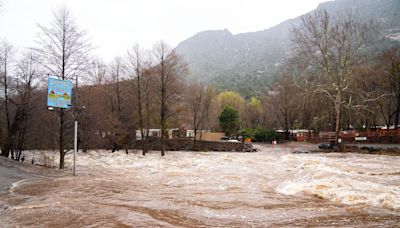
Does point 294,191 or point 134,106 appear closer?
point 294,191

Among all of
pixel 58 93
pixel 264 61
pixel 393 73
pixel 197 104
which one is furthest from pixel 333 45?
pixel 264 61

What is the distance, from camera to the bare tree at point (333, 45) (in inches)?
1300

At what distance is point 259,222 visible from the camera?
7.47 meters

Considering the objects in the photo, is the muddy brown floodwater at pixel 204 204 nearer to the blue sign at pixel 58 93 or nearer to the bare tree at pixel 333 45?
the blue sign at pixel 58 93

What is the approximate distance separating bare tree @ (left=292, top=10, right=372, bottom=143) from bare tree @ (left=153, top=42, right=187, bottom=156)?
567 inches

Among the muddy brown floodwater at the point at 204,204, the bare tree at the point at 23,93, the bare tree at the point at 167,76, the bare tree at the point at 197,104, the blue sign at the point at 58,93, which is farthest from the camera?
the bare tree at the point at 197,104

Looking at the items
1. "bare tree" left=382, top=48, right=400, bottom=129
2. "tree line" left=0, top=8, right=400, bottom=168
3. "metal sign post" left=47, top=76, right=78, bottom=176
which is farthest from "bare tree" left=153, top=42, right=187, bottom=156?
"bare tree" left=382, top=48, right=400, bottom=129

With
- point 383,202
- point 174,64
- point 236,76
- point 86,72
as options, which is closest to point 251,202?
point 383,202

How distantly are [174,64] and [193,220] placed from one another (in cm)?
3137

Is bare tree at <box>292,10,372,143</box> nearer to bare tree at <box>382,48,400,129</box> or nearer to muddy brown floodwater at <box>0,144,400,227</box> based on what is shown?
bare tree at <box>382,48,400,129</box>

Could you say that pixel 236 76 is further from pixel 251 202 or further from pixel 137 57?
pixel 251 202

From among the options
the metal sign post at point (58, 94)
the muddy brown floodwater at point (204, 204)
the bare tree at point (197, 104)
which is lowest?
the muddy brown floodwater at point (204, 204)

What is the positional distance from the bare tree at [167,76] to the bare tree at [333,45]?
1441 centimetres

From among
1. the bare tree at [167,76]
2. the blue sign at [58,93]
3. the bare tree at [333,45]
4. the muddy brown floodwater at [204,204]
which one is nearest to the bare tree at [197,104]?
the bare tree at [167,76]
